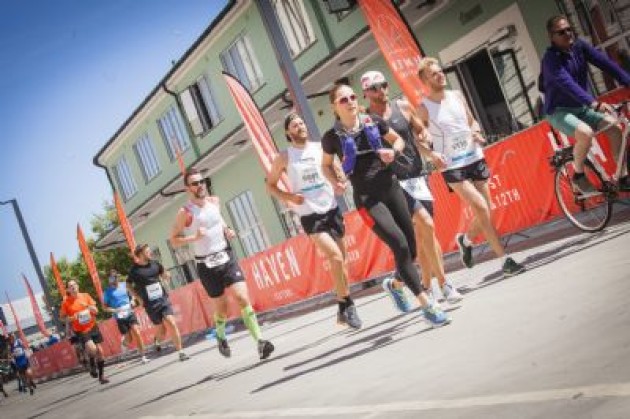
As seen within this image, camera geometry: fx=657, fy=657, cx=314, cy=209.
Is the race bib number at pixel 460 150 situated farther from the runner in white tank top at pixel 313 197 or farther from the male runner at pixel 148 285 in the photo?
the male runner at pixel 148 285

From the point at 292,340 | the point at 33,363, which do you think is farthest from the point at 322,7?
the point at 33,363

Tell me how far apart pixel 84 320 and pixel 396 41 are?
835cm

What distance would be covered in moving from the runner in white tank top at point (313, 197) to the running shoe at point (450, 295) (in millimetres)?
909

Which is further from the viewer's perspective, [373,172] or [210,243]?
[210,243]

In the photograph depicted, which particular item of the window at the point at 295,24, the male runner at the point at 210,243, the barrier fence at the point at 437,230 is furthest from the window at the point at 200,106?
the male runner at the point at 210,243

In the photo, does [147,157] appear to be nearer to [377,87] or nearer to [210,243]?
[210,243]

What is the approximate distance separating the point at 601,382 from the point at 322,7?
16.4 metres

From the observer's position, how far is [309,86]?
1780 cm

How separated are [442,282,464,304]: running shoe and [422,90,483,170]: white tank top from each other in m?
1.20

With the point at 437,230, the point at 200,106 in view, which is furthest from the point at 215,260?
the point at 200,106

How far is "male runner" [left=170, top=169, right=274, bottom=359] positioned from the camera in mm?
7652

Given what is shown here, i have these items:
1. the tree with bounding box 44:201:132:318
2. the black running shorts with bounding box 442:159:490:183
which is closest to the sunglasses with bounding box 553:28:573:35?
the black running shorts with bounding box 442:159:490:183

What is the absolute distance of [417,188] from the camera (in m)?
→ 5.98

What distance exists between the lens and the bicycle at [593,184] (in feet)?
22.6
